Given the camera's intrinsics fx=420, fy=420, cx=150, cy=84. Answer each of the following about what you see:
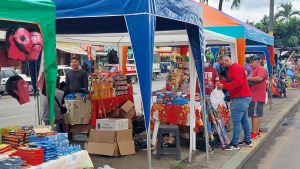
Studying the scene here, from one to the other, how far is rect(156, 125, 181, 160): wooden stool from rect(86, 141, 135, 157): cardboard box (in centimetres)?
57

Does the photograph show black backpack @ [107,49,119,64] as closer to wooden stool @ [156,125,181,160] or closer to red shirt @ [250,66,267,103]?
→ red shirt @ [250,66,267,103]

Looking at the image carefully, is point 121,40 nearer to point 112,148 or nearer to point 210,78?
point 210,78

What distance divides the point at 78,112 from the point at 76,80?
820mm

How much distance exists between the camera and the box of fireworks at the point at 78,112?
8281mm

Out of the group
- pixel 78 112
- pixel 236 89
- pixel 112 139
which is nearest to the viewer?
pixel 112 139

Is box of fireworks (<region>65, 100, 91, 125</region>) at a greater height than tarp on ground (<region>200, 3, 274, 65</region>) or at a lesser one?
lesser

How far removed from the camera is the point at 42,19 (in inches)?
181

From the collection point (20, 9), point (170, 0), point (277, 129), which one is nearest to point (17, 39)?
point (20, 9)

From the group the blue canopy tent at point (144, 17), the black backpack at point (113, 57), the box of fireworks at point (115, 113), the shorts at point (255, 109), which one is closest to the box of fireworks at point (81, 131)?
the box of fireworks at point (115, 113)

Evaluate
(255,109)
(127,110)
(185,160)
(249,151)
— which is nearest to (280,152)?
(249,151)

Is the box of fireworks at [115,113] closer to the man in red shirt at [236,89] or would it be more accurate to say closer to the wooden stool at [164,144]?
the wooden stool at [164,144]

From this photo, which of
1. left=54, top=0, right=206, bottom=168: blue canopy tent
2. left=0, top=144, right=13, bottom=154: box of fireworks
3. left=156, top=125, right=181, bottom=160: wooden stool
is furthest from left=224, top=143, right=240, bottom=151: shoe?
left=0, top=144, right=13, bottom=154: box of fireworks

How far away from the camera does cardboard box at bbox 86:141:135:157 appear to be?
25.6 ft

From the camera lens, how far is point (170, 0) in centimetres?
600
